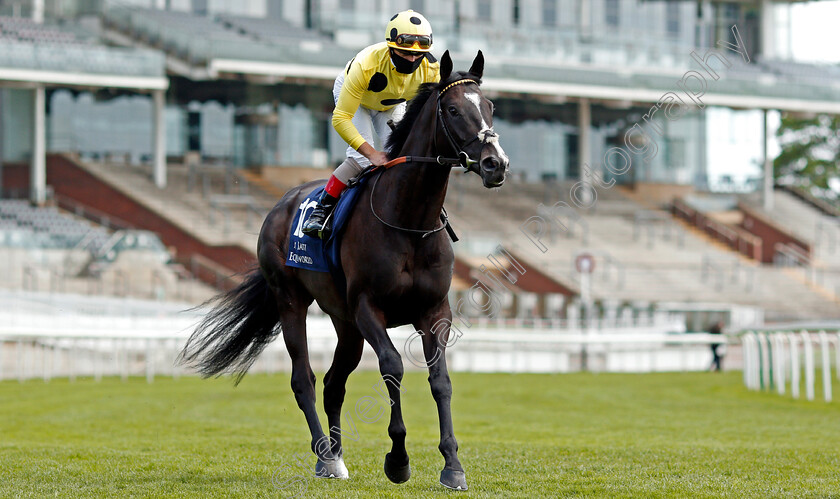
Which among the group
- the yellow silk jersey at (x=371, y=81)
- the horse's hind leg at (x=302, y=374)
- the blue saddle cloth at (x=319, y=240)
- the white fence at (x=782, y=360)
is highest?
the yellow silk jersey at (x=371, y=81)

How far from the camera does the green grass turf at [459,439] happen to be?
5.66 metres

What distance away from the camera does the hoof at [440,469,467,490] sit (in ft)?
17.6

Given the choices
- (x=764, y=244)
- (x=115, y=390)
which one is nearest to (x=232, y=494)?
(x=115, y=390)

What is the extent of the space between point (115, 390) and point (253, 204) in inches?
601

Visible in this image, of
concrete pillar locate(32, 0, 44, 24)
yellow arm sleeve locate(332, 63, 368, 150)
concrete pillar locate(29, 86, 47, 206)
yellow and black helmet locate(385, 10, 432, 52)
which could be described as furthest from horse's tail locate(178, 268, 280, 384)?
concrete pillar locate(32, 0, 44, 24)

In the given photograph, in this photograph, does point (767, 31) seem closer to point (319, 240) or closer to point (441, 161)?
point (319, 240)

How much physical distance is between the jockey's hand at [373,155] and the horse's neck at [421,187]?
17 cm

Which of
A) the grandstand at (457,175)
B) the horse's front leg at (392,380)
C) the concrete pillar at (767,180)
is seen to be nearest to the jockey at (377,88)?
the horse's front leg at (392,380)

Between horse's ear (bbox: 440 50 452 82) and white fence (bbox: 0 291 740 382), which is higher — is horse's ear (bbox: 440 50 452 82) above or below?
above

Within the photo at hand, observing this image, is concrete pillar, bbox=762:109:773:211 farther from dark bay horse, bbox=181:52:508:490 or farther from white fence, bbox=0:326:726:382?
dark bay horse, bbox=181:52:508:490

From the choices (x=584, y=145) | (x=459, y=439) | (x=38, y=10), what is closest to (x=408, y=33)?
(x=459, y=439)

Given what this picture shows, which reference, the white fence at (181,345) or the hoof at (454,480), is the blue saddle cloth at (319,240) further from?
the white fence at (181,345)

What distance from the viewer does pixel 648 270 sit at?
98.7 feet

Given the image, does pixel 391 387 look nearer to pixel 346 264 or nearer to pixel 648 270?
pixel 346 264
